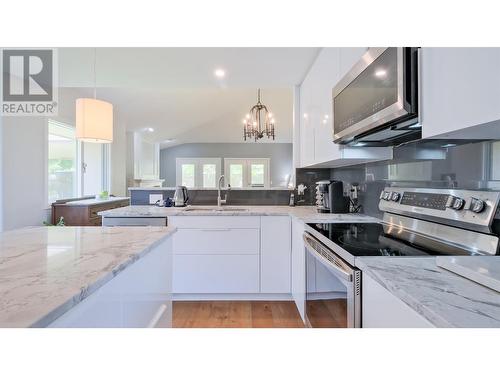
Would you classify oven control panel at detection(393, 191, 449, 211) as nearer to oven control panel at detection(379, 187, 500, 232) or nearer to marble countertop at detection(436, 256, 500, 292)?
oven control panel at detection(379, 187, 500, 232)

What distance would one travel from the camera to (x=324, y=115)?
205 cm

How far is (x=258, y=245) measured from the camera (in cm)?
242

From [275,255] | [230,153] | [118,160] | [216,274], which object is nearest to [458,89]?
[275,255]

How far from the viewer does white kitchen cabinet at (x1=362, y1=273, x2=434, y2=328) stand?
25.3 inches

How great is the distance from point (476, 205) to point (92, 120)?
7.69ft

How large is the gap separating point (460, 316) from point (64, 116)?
4454 mm

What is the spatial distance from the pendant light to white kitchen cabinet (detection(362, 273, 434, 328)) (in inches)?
81.3

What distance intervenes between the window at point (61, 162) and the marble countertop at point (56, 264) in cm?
284

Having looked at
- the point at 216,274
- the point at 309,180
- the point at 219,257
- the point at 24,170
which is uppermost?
the point at 24,170

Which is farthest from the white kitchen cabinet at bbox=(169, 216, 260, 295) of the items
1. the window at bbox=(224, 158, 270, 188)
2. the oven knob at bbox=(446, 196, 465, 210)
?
the window at bbox=(224, 158, 270, 188)

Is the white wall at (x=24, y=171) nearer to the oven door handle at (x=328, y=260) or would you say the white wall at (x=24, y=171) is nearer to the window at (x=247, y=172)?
the oven door handle at (x=328, y=260)

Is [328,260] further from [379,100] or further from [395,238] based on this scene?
[379,100]
